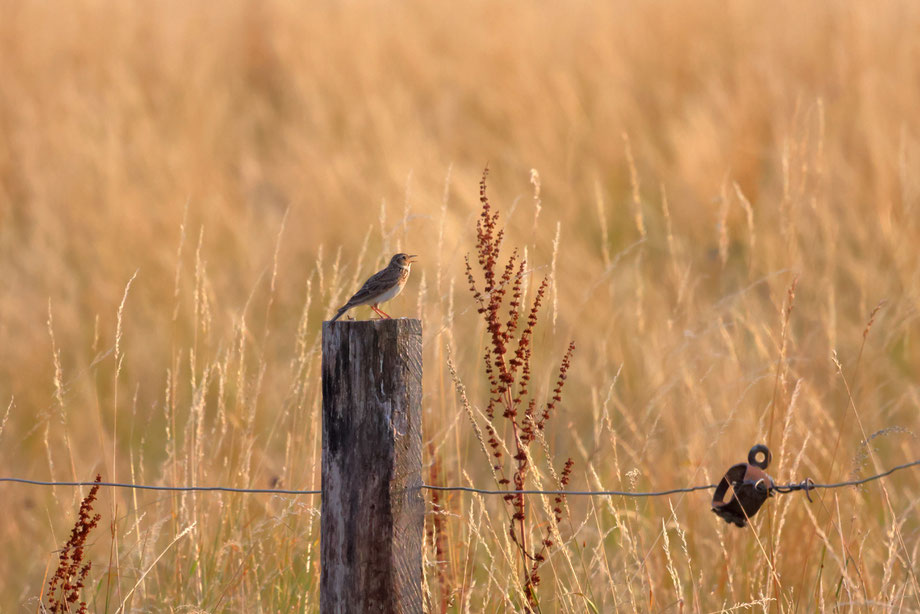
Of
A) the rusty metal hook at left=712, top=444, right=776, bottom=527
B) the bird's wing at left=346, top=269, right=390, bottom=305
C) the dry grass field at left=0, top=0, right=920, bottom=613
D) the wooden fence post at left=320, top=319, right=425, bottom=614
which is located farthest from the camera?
the dry grass field at left=0, top=0, right=920, bottom=613

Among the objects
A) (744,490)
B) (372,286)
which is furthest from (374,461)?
(372,286)

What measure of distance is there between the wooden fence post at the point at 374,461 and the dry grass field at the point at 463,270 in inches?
14.9

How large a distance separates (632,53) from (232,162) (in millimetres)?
3364

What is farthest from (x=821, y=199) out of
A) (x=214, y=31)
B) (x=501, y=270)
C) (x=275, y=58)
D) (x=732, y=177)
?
(x=214, y=31)

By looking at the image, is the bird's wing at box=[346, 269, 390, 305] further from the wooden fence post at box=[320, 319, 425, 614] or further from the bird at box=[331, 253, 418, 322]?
the wooden fence post at box=[320, 319, 425, 614]

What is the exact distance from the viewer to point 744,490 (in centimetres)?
256

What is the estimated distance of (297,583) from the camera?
11.5 ft

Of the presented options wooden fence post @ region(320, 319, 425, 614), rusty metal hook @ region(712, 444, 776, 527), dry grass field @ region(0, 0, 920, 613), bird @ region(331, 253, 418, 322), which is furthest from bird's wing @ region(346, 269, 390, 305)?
rusty metal hook @ region(712, 444, 776, 527)

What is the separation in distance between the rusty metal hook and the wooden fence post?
2.29 ft

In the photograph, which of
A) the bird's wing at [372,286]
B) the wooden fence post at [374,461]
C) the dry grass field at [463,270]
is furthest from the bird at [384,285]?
the wooden fence post at [374,461]

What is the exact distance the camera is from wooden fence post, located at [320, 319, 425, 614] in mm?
2375

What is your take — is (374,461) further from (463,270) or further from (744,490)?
(463,270)

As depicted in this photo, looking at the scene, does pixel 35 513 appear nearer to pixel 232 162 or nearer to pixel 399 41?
pixel 232 162

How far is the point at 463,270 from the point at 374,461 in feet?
14.2
